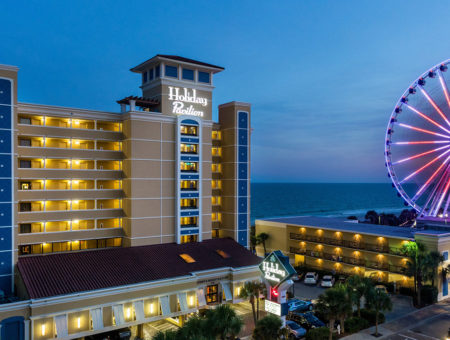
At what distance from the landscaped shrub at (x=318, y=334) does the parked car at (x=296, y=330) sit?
1056mm

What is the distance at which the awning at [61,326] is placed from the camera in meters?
34.4

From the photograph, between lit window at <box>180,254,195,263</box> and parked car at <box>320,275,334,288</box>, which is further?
parked car at <box>320,275,334,288</box>

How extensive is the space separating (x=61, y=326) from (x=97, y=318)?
10.6 feet

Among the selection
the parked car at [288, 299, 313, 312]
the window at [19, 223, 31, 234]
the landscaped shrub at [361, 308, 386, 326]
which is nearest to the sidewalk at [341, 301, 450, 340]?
the landscaped shrub at [361, 308, 386, 326]

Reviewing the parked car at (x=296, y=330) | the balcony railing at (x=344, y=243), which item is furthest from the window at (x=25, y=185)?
the balcony railing at (x=344, y=243)

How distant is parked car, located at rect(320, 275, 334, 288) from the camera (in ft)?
185

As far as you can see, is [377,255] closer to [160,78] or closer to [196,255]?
[196,255]

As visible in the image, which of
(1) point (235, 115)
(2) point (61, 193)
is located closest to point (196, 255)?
(2) point (61, 193)

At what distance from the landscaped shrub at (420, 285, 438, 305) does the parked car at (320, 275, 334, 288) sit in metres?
12.3

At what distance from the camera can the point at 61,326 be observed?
114 feet

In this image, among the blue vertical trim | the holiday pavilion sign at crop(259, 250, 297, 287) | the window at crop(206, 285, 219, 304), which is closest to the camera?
the holiday pavilion sign at crop(259, 250, 297, 287)

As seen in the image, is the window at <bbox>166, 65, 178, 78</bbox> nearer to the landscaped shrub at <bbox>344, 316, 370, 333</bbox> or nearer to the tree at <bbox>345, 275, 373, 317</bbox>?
the tree at <bbox>345, 275, 373, 317</bbox>

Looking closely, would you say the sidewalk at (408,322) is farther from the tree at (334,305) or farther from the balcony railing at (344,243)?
the balcony railing at (344,243)

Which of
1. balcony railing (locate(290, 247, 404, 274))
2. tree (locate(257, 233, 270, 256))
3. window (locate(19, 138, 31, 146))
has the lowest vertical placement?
balcony railing (locate(290, 247, 404, 274))
